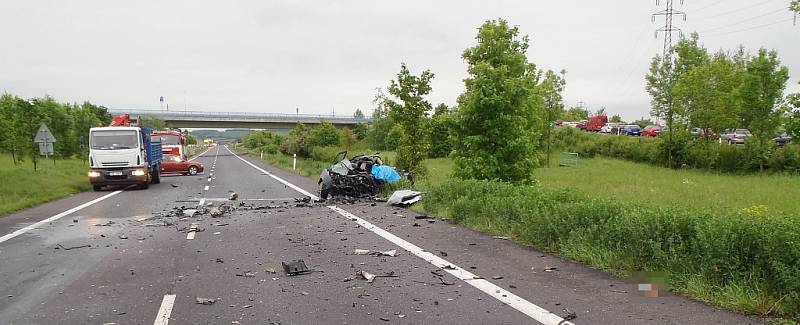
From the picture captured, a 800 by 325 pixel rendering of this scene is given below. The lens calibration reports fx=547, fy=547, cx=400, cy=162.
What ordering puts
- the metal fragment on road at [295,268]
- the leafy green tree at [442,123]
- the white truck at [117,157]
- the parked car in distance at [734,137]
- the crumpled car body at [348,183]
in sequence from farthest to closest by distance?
the parked car in distance at [734,137] < the white truck at [117,157] < the crumpled car body at [348,183] < the leafy green tree at [442,123] < the metal fragment on road at [295,268]

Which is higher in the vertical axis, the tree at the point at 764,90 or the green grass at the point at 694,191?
the tree at the point at 764,90

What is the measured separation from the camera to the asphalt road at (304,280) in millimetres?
4988

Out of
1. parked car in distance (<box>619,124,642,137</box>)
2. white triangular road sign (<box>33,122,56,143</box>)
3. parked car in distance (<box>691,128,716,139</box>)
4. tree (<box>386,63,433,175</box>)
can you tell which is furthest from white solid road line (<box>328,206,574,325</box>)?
parked car in distance (<box>619,124,642,137</box>)

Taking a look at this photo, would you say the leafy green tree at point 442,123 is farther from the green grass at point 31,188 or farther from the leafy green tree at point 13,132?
the leafy green tree at point 13,132

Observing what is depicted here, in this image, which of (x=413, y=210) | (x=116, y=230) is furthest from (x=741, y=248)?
(x=116, y=230)

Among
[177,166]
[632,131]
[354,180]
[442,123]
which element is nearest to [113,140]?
[354,180]

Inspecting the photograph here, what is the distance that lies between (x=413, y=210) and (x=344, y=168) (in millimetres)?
4359

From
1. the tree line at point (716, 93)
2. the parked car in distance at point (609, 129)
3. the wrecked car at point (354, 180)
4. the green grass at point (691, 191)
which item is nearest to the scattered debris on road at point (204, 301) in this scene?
the green grass at point (691, 191)

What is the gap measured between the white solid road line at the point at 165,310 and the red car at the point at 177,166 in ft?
98.8

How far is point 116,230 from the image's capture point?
10.9 metres

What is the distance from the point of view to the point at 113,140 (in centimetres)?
2159

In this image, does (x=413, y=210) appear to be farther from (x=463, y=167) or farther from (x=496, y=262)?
(x=496, y=262)

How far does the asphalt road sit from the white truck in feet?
33.3

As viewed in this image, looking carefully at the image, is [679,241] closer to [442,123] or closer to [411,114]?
[442,123]
